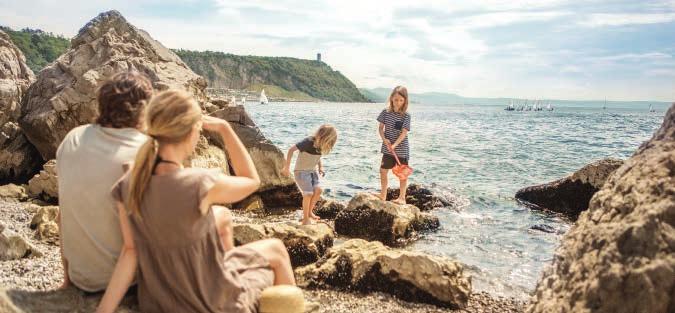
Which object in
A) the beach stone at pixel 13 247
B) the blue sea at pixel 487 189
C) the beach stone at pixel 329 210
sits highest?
the beach stone at pixel 13 247

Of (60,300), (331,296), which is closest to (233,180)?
(60,300)

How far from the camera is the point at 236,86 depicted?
18700 centimetres

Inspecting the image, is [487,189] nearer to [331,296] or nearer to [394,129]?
[394,129]

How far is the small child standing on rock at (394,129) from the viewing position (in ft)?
34.8

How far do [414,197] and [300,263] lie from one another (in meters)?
6.34

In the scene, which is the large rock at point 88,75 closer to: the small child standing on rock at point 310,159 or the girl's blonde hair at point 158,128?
the small child standing on rock at point 310,159

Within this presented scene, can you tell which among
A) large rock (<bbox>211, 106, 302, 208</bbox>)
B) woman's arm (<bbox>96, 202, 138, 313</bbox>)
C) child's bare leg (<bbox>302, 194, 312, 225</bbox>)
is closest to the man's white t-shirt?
woman's arm (<bbox>96, 202, 138, 313</bbox>)

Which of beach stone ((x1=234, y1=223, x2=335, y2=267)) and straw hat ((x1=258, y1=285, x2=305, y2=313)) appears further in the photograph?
beach stone ((x1=234, y1=223, x2=335, y2=267))

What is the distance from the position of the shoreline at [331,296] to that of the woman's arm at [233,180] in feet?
8.46

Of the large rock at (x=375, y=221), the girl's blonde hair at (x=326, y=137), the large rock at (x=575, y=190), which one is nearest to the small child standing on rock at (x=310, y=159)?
the girl's blonde hair at (x=326, y=137)

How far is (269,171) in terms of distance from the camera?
1265cm

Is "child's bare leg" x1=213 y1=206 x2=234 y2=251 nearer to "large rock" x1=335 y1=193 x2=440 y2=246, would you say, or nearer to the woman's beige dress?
the woman's beige dress

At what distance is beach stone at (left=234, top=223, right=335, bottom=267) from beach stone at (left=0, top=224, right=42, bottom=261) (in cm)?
245

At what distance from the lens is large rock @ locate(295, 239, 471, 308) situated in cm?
637
